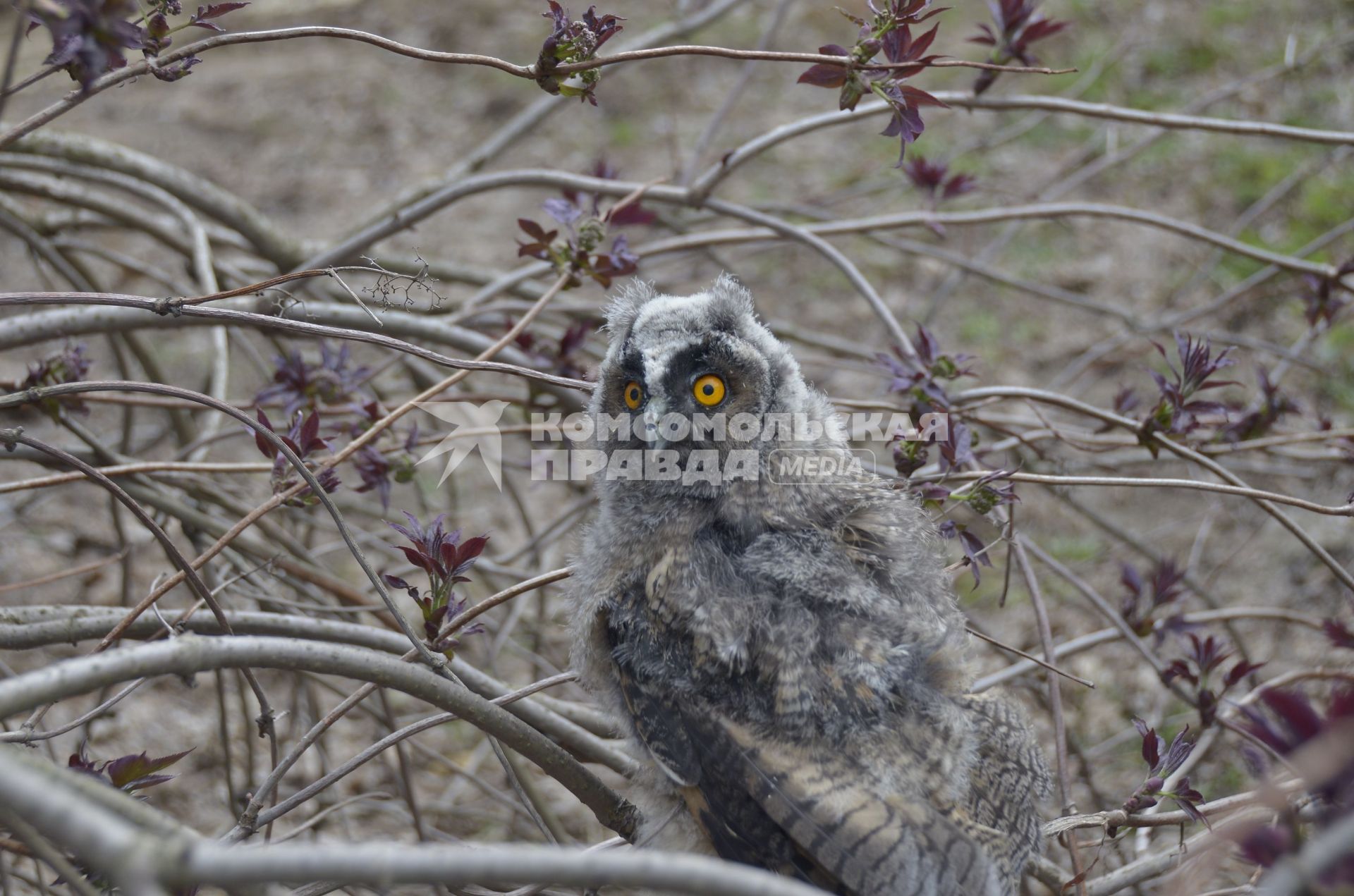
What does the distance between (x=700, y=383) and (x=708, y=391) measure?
28 millimetres

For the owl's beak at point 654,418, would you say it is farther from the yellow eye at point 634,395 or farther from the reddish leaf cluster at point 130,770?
the reddish leaf cluster at point 130,770

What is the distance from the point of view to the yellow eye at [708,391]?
8.20 feet

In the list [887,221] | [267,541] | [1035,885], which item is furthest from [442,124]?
[1035,885]

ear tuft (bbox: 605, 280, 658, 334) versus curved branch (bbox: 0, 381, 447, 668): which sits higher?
ear tuft (bbox: 605, 280, 658, 334)

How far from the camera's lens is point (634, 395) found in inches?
101

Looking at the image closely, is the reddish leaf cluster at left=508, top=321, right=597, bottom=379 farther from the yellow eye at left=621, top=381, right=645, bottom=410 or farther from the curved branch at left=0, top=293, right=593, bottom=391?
the yellow eye at left=621, top=381, right=645, bottom=410

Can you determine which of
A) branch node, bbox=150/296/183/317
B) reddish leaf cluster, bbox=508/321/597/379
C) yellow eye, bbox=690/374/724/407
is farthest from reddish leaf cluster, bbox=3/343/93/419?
yellow eye, bbox=690/374/724/407

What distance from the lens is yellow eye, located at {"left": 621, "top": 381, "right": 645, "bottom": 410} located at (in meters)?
2.54

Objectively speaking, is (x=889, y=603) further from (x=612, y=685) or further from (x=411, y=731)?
(x=411, y=731)

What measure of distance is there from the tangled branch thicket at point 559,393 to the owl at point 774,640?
16cm

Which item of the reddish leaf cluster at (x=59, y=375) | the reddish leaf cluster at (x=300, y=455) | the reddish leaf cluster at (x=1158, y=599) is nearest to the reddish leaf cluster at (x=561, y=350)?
the reddish leaf cluster at (x=300, y=455)

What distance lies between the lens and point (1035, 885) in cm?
449

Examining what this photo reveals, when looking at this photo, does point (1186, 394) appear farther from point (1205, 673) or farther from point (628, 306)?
point (628, 306)


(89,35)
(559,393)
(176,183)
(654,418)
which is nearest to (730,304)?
(654,418)
